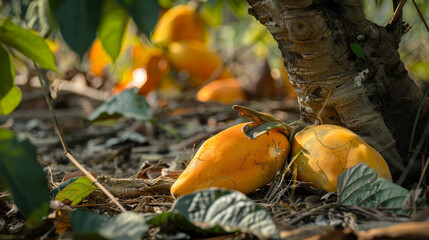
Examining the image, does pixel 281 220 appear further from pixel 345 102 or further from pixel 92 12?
pixel 92 12

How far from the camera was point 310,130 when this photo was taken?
118 centimetres

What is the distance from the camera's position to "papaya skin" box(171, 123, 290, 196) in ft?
3.64

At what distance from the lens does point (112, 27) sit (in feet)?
2.68

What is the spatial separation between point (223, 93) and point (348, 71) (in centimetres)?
172

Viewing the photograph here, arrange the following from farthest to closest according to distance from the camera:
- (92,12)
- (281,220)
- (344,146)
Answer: (344,146), (281,220), (92,12)

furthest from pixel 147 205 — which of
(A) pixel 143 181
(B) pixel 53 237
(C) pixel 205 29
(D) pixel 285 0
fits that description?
(C) pixel 205 29

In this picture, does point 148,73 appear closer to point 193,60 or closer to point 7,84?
point 193,60

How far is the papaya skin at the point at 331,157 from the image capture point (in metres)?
1.08

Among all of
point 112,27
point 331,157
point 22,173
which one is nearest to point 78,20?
point 112,27

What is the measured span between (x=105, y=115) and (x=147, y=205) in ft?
3.06

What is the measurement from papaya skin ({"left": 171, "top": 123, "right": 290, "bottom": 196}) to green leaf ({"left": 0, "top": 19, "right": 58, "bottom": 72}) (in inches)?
15.7

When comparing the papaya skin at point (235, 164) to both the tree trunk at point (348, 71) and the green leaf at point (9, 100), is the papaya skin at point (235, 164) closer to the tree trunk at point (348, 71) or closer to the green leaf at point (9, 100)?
the tree trunk at point (348, 71)

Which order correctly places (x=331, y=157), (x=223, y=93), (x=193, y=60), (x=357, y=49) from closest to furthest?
(x=331, y=157), (x=357, y=49), (x=223, y=93), (x=193, y=60)

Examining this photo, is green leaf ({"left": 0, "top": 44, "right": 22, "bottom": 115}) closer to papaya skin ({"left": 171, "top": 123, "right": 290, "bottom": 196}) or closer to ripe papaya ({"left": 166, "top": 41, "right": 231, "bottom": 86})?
papaya skin ({"left": 171, "top": 123, "right": 290, "bottom": 196})
